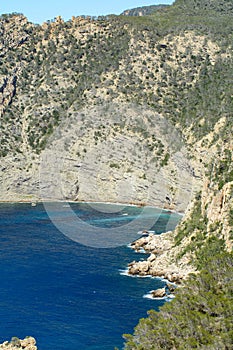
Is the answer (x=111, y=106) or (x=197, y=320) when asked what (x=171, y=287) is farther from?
→ (x=111, y=106)

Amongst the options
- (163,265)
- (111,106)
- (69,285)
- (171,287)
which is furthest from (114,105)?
(171,287)

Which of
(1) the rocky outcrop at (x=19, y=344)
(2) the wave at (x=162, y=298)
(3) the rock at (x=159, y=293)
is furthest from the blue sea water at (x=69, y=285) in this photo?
(1) the rocky outcrop at (x=19, y=344)

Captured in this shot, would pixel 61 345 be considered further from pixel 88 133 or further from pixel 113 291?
pixel 88 133

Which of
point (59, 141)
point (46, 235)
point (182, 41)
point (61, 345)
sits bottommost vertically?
point (61, 345)

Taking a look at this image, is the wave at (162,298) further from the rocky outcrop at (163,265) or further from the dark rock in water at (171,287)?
the rocky outcrop at (163,265)

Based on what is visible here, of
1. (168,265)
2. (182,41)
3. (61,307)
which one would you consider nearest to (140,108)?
(182,41)
